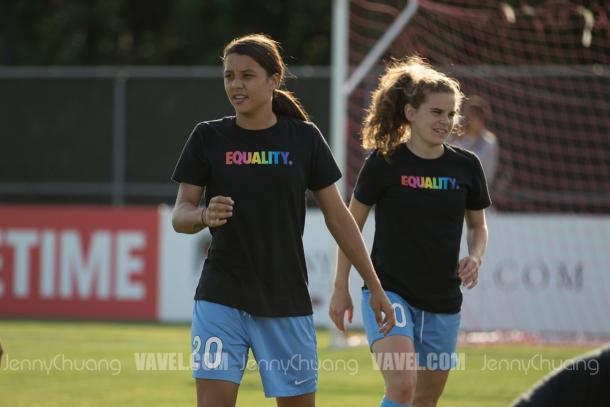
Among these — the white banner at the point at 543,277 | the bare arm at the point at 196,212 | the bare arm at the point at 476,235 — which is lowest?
the white banner at the point at 543,277

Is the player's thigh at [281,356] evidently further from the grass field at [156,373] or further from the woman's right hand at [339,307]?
the grass field at [156,373]

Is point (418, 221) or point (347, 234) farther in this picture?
point (418, 221)

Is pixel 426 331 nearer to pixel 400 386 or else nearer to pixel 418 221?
pixel 400 386

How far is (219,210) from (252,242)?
0.40 meters

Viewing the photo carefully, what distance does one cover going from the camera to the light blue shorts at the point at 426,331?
606 cm

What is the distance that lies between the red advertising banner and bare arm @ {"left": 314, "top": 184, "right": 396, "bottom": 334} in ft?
32.5

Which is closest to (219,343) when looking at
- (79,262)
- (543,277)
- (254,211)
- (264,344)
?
(264,344)

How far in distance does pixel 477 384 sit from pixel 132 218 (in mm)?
6753

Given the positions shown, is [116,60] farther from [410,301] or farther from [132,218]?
[410,301]

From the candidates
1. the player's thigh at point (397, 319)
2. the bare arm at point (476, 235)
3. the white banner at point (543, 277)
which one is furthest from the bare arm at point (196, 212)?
the white banner at point (543, 277)

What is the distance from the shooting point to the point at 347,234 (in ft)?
17.9

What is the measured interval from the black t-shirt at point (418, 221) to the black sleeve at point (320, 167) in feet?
2.73

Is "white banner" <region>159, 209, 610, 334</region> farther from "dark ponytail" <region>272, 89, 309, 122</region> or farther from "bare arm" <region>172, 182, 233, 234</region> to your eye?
"bare arm" <region>172, 182, 233, 234</region>

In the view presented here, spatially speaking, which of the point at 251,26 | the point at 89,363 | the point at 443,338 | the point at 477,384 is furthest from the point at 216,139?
the point at 251,26
